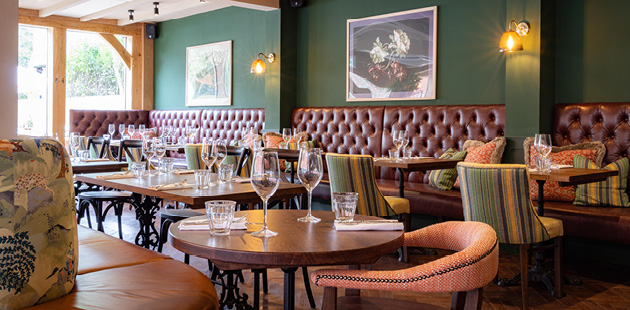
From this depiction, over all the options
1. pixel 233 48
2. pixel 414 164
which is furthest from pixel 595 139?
pixel 233 48

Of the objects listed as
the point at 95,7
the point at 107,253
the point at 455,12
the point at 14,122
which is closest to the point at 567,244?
the point at 455,12

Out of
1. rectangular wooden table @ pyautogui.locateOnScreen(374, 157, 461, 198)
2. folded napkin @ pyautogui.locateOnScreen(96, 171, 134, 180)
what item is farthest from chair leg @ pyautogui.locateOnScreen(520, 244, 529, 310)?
folded napkin @ pyautogui.locateOnScreen(96, 171, 134, 180)

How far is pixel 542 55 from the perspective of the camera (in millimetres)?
5102

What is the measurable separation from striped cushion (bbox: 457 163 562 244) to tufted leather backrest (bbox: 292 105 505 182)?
221 centimetres

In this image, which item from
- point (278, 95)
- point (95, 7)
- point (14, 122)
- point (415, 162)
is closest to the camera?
point (14, 122)

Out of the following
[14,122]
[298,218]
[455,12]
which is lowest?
[298,218]

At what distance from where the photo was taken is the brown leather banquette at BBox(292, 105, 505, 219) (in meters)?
5.26

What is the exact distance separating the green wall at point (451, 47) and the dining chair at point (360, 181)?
2.14m

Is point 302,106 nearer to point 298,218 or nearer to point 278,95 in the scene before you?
point 278,95

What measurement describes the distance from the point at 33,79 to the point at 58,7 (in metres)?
1.79

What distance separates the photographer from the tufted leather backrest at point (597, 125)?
4.78 m

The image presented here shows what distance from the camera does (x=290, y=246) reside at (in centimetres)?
159

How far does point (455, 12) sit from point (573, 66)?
1426 mm

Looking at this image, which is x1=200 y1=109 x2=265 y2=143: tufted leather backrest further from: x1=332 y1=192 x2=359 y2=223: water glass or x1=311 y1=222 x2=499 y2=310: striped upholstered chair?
x1=311 y1=222 x2=499 y2=310: striped upholstered chair
